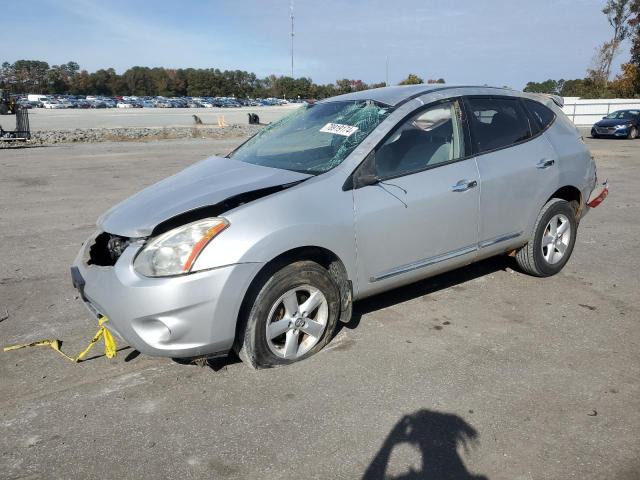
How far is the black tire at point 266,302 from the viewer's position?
10.7 feet

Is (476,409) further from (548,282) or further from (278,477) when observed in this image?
(548,282)

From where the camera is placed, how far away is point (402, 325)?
4195 millimetres

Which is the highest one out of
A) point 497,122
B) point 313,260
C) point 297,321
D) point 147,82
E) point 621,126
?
point 147,82

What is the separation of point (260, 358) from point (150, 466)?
3.14 ft

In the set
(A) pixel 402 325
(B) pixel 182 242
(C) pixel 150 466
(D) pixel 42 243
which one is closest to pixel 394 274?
(A) pixel 402 325

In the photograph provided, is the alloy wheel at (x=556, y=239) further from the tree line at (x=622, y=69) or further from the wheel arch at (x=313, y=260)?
the tree line at (x=622, y=69)

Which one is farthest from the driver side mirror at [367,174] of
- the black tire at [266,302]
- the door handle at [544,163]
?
the door handle at [544,163]

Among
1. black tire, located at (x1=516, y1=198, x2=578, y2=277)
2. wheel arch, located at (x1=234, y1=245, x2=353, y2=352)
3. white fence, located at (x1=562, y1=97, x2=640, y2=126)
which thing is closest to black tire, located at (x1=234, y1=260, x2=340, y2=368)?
wheel arch, located at (x1=234, y1=245, x2=353, y2=352)

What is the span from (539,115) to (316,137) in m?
2.26

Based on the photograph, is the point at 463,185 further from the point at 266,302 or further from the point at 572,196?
the point at 266,302

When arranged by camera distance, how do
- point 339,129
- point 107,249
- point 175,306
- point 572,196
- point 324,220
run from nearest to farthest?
1. point 175,306
2. point 324,220
3. point 107,249
4. point 339,129
5. point 572,196

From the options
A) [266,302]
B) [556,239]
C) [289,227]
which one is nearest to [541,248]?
[556,239]

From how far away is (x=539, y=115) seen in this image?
503cm

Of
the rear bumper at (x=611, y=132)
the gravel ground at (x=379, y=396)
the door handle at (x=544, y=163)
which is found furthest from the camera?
the rear bumper at (x=611, y=132)
